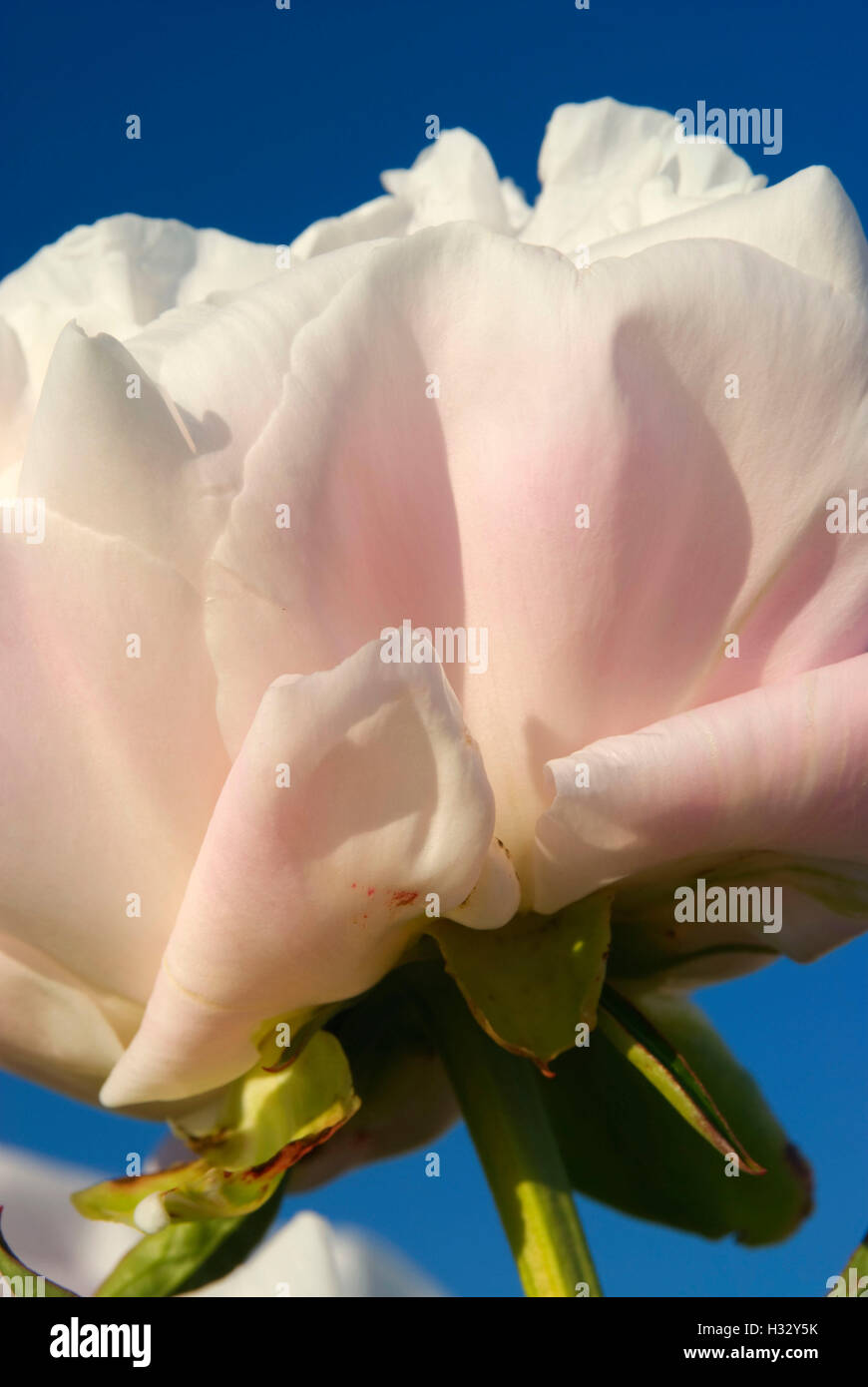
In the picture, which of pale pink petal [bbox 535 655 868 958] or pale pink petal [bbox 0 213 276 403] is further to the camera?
pale pink petal [bbox 0 213 276 403]

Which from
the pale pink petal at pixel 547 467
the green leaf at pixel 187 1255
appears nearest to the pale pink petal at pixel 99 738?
the pale pink petal at pixel 547 467

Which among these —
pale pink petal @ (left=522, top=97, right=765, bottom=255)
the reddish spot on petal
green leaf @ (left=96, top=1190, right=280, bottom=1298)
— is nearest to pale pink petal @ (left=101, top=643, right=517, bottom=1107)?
the reddish spot on petal

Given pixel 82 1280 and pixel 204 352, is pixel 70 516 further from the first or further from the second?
pixel 82 1280

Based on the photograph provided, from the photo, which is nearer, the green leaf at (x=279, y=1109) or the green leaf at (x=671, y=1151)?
the green leaf at (x=279, y=1109)

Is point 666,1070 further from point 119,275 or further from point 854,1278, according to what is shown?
point 119,275

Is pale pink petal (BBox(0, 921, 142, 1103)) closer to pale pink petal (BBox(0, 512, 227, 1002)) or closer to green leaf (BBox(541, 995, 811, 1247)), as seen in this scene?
pale pink petal (BBox(0, 512, 227, 1002))

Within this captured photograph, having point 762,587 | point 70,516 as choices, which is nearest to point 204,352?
point 70,516

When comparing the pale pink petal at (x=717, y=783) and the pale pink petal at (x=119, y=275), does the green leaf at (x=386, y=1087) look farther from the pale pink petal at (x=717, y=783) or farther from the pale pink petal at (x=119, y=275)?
the pale pink petal at (x=119, y=275)
